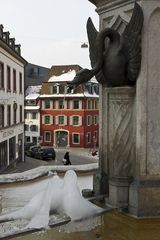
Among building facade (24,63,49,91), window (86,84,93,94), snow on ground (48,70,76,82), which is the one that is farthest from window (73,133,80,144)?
building facade (24,63,49,91)

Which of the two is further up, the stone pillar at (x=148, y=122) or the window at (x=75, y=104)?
the window at (x=75, y=104)

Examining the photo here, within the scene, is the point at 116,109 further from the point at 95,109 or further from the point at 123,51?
the point at 95,109

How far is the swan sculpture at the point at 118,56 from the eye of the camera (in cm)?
527

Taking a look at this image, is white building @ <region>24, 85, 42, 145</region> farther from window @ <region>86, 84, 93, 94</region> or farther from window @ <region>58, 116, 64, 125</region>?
window @ <region>86, 84, 93, 94</region>

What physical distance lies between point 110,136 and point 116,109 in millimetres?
477

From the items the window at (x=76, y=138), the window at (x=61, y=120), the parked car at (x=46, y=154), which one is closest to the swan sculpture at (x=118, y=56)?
the parked car at (x=46, y=154)

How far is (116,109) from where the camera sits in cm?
559

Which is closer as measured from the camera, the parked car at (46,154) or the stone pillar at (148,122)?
the stone pillar at (148,122)

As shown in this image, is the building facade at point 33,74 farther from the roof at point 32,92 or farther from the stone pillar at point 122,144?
the stone pillar at point 122,144

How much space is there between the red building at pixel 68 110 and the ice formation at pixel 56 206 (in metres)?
55.2

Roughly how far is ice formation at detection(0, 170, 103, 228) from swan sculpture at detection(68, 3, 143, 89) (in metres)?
1.34

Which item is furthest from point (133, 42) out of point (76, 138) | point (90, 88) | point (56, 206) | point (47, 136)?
point (47, 136)

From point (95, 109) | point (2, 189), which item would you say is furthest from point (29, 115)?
point (2, 189)

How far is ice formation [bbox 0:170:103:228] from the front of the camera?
5082 millimetres
